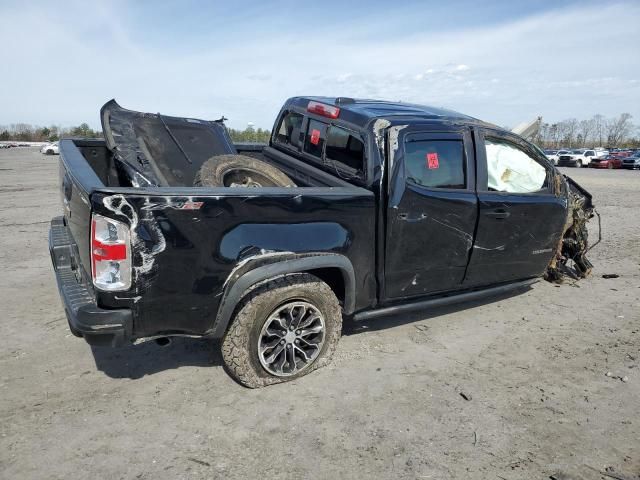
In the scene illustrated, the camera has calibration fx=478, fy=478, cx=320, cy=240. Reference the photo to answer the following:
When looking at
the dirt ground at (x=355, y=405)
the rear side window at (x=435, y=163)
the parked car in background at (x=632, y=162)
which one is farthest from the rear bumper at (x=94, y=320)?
the parked car in background at (x=632, y=162)

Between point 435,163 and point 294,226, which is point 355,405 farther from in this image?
point 435,163

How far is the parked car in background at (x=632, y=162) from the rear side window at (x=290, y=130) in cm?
3671

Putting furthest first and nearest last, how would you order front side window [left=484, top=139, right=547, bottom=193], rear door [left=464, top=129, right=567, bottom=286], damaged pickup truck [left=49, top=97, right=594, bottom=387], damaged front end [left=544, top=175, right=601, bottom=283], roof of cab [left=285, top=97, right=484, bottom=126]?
1. damaged front end [left=544, top=175, right=601, bottom=283]
2. front side window [left=484, top=139, right=547, bottom=193]
3. rear door [left=464, top=129, right=567, bottom=286]
4. roof of cab [left=285, top=97, right=484, bottom=126]
5. damaged pickup truck [left=49, top=97, right=594, bottom=387]

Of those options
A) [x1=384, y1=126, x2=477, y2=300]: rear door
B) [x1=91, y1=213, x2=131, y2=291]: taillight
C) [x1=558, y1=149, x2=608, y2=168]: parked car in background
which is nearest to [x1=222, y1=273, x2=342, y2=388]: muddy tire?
[x1=384, y1=126, x2=477, y2=300]: rear door

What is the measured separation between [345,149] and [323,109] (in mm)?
602

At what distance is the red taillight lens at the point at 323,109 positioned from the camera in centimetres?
409

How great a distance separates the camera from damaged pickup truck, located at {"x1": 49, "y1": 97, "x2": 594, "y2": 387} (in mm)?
2674

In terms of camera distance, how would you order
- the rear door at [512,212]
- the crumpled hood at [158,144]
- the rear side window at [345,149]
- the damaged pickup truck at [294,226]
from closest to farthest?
the damaged pickup truck at [294,226]
the rear side window at [345,149]
the crumpled hood at [158,144]
the rear door at [512,212]

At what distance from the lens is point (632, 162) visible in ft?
111

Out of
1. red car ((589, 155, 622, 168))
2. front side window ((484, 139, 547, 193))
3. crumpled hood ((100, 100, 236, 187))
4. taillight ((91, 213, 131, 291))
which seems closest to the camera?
taillight ((91, 213, 131, 291))

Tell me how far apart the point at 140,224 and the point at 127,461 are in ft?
4.15

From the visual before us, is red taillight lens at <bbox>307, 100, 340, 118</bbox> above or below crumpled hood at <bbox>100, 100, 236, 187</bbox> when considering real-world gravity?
above

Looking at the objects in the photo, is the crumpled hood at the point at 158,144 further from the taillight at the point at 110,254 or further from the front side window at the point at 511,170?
the front side window at the point at 511,170

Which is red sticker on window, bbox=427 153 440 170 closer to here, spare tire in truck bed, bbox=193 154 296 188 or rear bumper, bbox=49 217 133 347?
spare tire in truck bed, bbox=193 154 296 188
